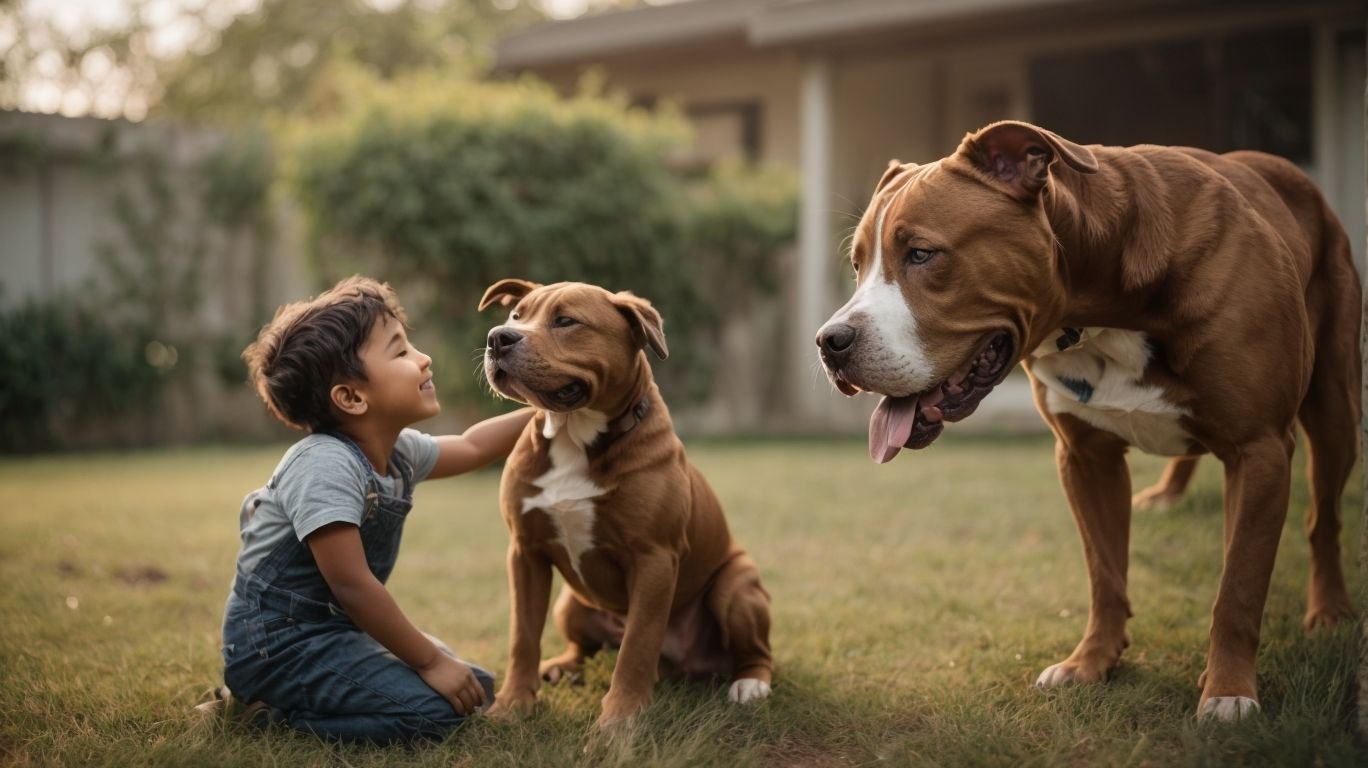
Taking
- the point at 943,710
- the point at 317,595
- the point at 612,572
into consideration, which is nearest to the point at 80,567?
the point at 317,595

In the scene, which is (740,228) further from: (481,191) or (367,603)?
(367,603)

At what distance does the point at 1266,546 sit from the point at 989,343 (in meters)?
0.99

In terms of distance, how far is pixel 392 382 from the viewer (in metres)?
3.66

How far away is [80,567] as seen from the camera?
6137 mm

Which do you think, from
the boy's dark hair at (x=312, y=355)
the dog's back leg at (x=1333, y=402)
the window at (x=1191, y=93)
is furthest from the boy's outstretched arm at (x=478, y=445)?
the window at (x=1191, y=93)

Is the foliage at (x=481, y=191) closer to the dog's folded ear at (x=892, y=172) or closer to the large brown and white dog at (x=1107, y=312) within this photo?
the dog's folded ear at (x=892, y=172)

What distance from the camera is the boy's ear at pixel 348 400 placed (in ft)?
11.9

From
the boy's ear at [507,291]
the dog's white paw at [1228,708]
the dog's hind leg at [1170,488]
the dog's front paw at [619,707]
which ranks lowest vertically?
the dog's front paw at [619,707]

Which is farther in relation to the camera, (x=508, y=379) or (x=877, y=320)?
(x=508, y=379)

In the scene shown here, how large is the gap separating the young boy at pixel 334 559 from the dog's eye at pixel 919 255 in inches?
61.2

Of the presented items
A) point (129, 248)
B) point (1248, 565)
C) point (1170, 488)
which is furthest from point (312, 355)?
point (129, 248)

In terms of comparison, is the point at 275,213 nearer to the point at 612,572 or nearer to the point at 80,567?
the point at 80,567

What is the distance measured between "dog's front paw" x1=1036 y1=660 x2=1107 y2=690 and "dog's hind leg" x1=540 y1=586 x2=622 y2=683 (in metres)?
1.53

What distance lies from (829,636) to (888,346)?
177 centimetres
